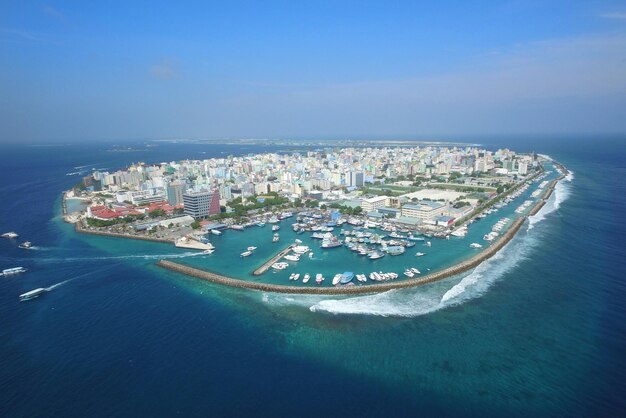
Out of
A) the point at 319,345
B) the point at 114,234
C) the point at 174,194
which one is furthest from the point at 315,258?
the point at 174,194

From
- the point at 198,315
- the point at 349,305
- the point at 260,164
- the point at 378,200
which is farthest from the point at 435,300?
the point at 260,164

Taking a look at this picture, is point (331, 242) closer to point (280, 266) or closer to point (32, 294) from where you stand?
point (280, 266)

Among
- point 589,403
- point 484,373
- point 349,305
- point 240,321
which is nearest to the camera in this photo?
point 589,403

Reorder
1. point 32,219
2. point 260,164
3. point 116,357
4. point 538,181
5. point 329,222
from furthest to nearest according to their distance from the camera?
point 260,164
point 538,181
point 32,219
point 329,222
point 116,357

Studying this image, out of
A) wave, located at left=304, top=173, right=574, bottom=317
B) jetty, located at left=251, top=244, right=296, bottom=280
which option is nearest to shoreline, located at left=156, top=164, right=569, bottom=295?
wave, located at left=304, top=173, right=574, bottom=317

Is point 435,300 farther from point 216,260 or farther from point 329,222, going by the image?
point 329,222

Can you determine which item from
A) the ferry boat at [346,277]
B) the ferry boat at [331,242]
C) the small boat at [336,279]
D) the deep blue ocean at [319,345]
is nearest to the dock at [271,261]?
the ferry boat at [331,242]

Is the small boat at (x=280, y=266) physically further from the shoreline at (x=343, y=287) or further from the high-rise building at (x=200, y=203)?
the high-rise building at (x=200, y=203)
